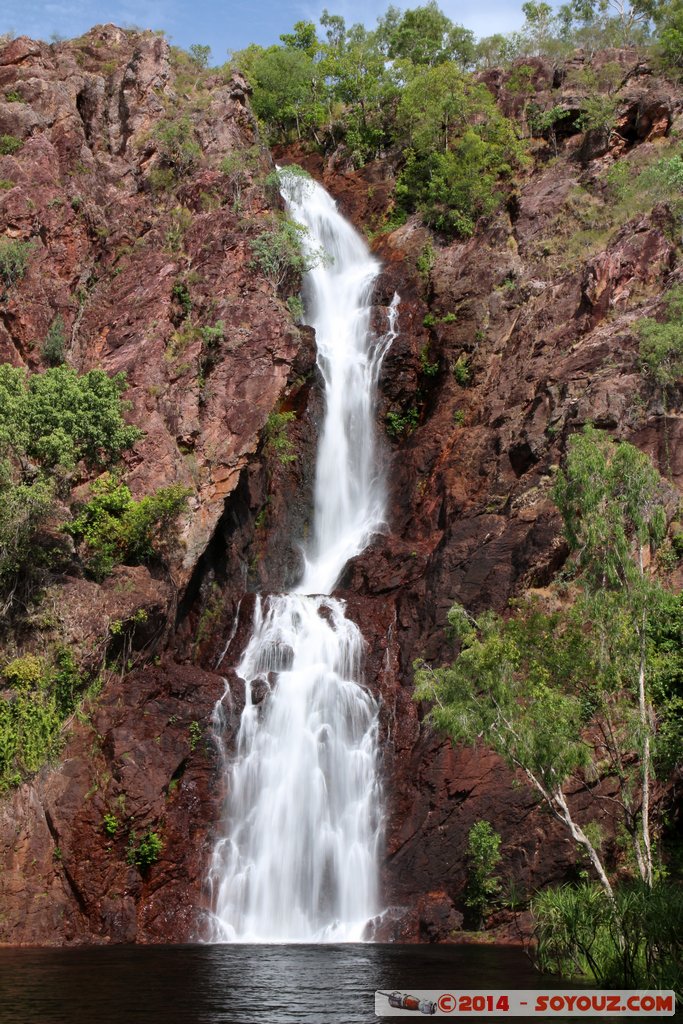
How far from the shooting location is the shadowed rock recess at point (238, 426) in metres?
27.1

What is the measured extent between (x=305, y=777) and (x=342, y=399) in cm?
1978

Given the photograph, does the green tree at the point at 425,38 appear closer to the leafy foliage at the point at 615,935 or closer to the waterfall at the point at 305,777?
the waterfall at the point at 305,777

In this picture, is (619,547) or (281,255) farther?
(281,255)

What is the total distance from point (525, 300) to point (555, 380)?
873 cm

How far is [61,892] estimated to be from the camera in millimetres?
26234

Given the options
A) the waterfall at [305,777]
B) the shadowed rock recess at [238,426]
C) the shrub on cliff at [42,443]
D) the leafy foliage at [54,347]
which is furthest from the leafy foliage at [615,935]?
the leafy foliage at [54,347]

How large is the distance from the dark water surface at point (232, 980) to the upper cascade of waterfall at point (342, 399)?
16702 mm

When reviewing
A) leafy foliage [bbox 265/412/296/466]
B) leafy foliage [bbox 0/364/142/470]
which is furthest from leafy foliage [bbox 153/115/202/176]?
leafy foliage [bbox 0/364/142/470]

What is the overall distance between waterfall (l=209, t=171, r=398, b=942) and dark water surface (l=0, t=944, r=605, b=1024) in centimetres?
239

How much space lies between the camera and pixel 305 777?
29516 millimetres

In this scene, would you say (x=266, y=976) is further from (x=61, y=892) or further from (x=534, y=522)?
(x=534, y=522)

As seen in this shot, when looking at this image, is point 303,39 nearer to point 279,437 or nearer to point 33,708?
point 279,437

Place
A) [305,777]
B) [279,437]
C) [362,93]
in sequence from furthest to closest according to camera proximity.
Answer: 1. [362,93]
2. [279,437]
3. [305,777]

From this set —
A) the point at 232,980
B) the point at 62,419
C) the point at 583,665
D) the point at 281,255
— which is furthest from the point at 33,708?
the point at 281,255
